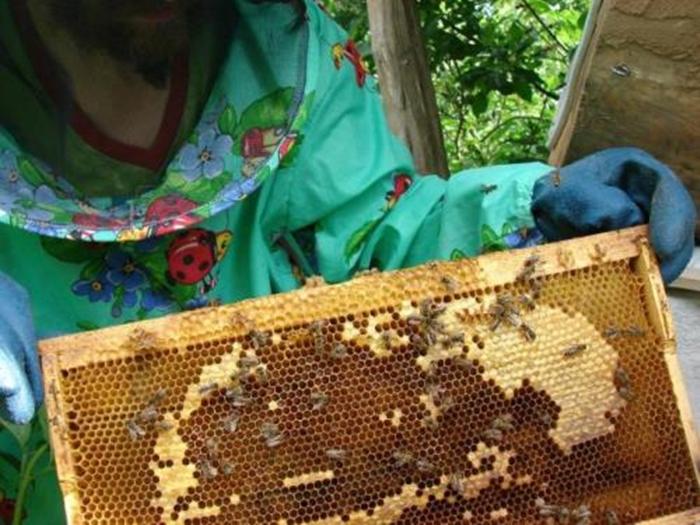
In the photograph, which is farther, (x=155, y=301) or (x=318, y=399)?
(x=155, y=301)

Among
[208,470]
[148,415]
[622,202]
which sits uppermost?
[622,202]

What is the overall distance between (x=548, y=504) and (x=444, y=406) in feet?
0.75

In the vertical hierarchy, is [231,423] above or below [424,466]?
above

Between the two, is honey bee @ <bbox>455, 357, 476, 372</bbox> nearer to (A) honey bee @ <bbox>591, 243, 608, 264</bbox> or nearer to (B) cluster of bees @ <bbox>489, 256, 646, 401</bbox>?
(B) cluster of bees @ <bbox>489, 256, 646, 401</bbox>

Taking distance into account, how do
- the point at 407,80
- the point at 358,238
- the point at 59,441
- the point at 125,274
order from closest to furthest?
the point at 59,441, the point at 125,274, the point at 358,238, the point at 407,80

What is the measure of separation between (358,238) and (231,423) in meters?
0.73

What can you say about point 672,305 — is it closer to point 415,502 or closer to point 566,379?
point 566,379

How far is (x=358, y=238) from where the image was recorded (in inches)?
98.7

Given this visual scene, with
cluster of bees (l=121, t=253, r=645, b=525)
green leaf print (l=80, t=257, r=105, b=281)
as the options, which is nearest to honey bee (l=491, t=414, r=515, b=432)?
cluster of bees (l=121, t=253, r=645, b=525)

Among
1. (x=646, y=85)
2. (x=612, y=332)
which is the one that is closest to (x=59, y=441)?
(x=612, y=332)

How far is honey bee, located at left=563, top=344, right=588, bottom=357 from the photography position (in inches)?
78.2

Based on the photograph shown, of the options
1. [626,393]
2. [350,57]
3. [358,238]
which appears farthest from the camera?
[350,57]

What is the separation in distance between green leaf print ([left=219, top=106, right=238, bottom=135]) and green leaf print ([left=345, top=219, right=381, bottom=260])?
0.35m

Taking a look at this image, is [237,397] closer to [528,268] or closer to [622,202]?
[528,268]
